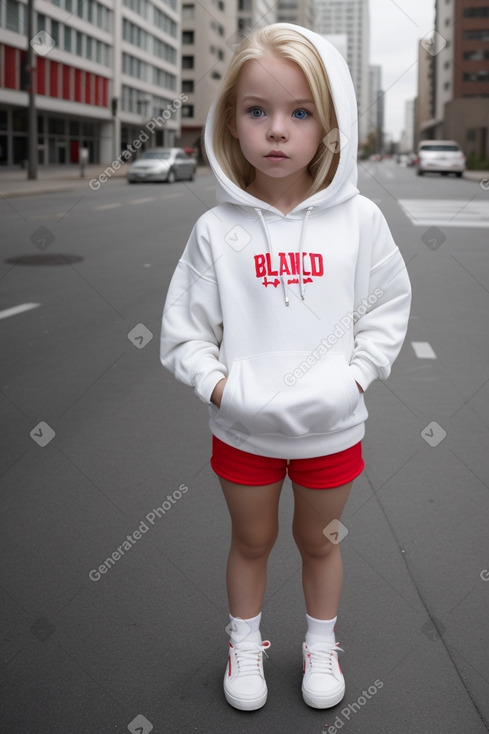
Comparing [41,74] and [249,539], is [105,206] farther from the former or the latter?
[41,74]

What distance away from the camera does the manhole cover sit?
35.4 feet

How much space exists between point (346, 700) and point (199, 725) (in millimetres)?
401

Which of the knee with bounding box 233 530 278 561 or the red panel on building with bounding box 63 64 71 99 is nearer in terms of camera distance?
the knee with bounding box 233 530 278 561

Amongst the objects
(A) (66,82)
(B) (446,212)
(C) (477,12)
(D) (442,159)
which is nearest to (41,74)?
(A) (66,82)

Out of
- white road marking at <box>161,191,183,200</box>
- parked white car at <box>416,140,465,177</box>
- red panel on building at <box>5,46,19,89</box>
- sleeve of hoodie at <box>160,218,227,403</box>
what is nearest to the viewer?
sleeve of hoodie at <box>160,218,227,403</box>

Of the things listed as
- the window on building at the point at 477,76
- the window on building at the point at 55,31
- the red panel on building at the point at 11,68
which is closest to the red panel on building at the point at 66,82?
the window on building at the point at 55,31

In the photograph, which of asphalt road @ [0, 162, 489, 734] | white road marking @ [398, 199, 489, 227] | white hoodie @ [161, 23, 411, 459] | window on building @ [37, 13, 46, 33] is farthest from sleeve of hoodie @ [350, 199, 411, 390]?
window on building @ [37, 13, 46, 33]

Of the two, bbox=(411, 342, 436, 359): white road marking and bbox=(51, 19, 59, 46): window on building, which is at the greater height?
bbox=(51, 19, 59, 46): window on building

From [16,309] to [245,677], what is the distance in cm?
Answer: 613

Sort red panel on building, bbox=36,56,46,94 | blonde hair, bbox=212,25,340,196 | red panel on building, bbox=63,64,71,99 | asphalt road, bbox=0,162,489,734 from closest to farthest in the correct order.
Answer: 1. blonde hair, bbox=212,25,340,196
2. asphalt road, bbox=0,162,489,734
3. red panel on building, bbox=36,56,46,94
4. red panel on building, bbox=63,64,71,99

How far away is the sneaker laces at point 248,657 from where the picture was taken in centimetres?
236

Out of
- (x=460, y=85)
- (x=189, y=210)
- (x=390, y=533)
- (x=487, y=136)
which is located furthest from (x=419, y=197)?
(x=460, y=85)

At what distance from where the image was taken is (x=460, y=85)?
3841 inches

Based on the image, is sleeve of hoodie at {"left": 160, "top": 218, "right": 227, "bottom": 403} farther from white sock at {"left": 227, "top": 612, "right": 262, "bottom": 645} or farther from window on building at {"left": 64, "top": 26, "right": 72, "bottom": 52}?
window on building at {"left": 64, "top": 26, "right": 72, "bottom": 52}
